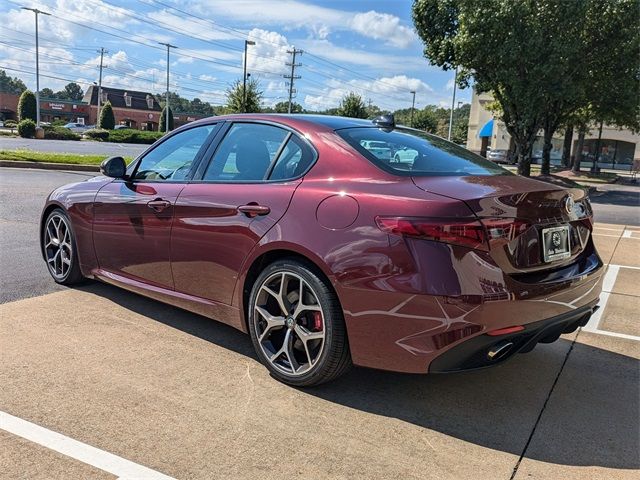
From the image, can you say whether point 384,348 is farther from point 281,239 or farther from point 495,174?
point 495,174

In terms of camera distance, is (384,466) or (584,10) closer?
(384,466)

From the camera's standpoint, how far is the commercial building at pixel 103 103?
83.8 metres

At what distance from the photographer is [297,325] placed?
3.25m

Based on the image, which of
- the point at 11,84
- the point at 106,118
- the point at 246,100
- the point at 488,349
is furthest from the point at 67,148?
the point at 11,84

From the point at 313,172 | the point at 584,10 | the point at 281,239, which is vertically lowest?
the point at 281,239

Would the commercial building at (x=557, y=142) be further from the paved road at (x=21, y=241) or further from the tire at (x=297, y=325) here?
the tire at (x=297, y=325)

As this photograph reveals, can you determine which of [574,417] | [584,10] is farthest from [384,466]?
[584,10]

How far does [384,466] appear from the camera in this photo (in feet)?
8.46

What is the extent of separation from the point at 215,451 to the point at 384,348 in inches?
38.4

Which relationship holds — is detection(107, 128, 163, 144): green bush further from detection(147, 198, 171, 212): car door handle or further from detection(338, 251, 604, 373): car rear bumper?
detection(338, 251, 604, 373): car rear bumper

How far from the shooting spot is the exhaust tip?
2801 mm

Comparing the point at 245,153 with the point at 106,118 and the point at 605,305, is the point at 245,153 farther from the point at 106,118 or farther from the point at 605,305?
the point at 106,118

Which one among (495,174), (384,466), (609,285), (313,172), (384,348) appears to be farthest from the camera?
(609,285)

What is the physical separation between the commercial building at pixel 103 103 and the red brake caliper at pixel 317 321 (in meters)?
83.5
